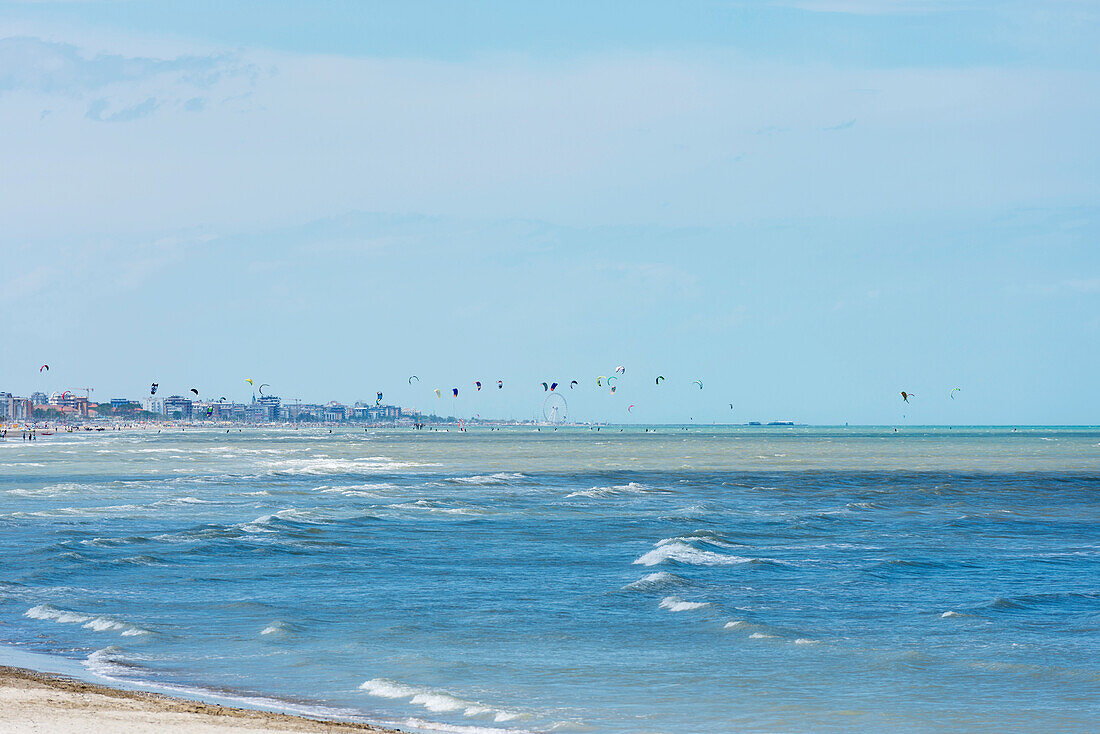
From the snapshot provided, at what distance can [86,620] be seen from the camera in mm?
19453

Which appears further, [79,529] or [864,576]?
[79,529]

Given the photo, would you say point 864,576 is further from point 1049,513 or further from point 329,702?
point 1049,513

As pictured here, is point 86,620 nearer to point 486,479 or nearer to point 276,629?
point 276,629

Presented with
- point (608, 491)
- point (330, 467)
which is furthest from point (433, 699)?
point (330, 467)

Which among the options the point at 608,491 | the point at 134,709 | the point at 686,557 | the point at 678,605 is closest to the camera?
the point at 134,709

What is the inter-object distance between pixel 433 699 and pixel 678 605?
736 cm

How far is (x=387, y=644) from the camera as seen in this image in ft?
57.9

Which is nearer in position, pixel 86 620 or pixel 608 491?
pixel 86 620

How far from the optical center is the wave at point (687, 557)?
2634 cm

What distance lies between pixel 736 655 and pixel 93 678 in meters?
8.93

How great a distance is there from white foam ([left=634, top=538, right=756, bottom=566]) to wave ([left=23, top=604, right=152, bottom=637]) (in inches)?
462

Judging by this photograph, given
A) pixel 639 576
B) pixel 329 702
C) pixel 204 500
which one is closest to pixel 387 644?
pixel 329 702

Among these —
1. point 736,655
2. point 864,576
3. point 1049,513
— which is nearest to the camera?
point 736,655

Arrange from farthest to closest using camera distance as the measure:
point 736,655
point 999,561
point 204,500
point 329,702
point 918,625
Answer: point 204,500
point 999,561
point 918,625
point 736,655
point 329,702
